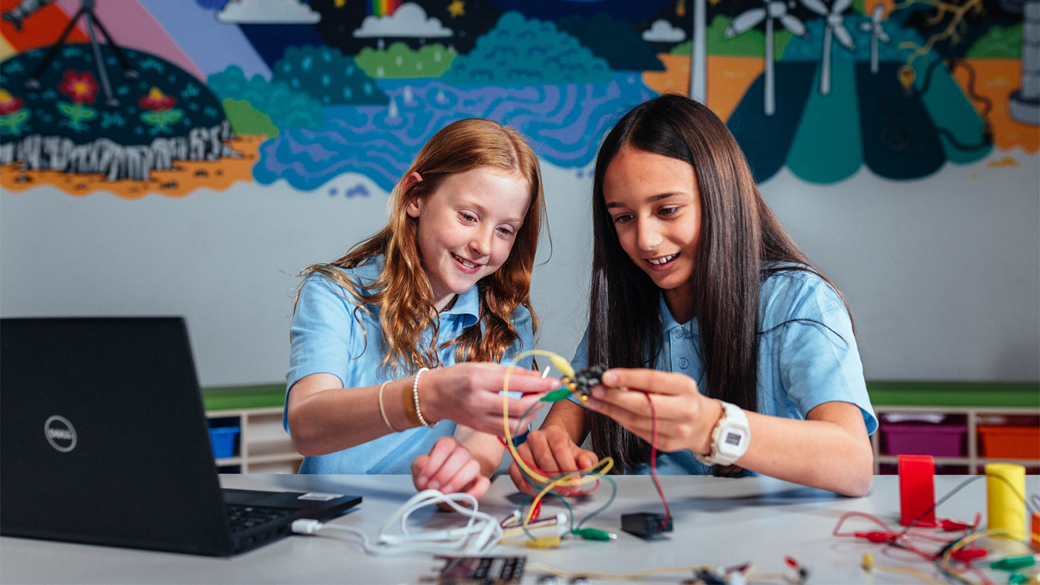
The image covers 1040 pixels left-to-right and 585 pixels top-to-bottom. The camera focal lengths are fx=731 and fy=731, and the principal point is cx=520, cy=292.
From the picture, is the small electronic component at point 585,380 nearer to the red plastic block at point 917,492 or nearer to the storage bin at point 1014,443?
the red plastic block at point 917,492

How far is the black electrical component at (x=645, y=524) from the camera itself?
89 cm

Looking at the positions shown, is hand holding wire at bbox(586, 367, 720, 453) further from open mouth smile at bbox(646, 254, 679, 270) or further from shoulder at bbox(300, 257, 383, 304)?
shoulder at bbox(300, 257, 383, 304)

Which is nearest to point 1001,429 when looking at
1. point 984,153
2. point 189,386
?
point 984,153

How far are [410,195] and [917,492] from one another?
111 centimetres

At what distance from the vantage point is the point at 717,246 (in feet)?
4.34

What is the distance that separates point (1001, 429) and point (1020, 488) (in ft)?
6.36

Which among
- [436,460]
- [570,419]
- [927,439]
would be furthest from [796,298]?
[927,439]

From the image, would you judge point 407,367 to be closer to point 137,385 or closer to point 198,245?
point 137,385

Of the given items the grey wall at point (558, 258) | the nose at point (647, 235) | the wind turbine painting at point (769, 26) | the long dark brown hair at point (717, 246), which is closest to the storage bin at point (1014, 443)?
the grey wall at point (558, 258)

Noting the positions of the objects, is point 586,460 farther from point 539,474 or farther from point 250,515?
point 250,515

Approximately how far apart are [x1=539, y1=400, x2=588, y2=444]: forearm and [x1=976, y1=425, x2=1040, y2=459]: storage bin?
6.00 ft

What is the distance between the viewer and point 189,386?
770 mm

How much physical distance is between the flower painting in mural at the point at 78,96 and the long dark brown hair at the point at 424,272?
2000mm

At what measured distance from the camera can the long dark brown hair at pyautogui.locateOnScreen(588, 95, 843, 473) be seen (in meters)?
1.32
